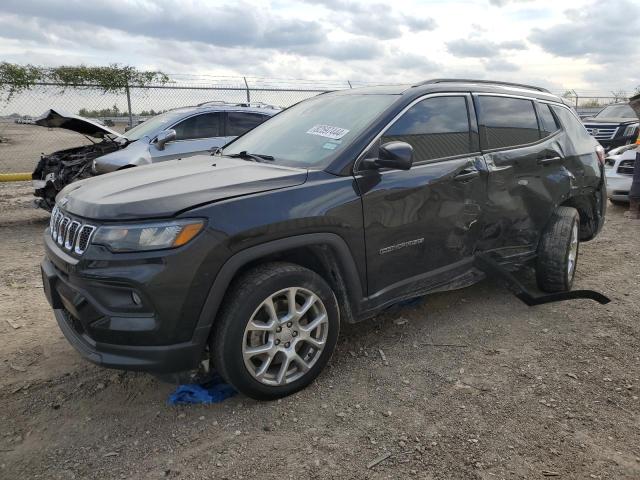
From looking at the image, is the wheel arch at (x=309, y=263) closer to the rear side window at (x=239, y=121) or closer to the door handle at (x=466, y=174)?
the door handle at (x=466, y=174)

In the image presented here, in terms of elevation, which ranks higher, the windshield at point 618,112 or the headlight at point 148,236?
the windshield at point 618,112

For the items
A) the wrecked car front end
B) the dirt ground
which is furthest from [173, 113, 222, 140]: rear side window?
the dirt ground

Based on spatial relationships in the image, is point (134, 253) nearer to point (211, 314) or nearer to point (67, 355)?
point (211, 314)

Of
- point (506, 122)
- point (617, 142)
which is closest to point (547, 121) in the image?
point (506, 122)

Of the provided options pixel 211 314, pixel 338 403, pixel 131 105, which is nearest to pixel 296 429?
pixel 338 403

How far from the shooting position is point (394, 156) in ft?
9.92

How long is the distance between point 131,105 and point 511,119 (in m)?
11.4

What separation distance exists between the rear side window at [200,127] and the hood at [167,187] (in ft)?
15.5

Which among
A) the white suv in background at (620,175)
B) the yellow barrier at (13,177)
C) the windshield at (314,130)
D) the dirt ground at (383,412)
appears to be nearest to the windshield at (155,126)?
the yellow barrier at (13,177)

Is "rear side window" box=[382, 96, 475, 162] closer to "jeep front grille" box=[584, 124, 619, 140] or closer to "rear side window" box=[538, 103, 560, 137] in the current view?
"rear side window" box=[538, 103, 560, 137]

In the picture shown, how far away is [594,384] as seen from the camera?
3152 millimetres

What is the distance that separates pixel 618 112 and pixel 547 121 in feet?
42.8

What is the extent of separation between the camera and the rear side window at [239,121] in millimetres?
8430

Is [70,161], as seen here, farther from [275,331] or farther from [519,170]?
[519,170]
